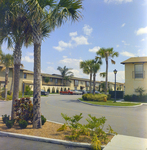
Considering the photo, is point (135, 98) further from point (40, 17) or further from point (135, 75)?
point (40, 17)

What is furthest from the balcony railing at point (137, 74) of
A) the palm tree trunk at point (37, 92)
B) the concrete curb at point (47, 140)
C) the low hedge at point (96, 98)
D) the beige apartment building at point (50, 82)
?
the beige apartment building at point (50, 82)

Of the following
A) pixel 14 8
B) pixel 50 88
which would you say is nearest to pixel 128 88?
pixel 14 8

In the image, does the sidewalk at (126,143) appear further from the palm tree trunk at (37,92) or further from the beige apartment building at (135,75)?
the beige apartment building at (135,75)

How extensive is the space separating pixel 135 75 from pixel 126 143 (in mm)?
22325

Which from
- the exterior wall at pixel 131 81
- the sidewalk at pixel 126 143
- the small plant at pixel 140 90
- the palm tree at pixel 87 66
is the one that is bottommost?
the sidewalk at pixel 126 143

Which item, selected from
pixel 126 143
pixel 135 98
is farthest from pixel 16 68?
pixel 135 98

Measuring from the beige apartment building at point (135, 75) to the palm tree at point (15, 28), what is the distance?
20.9 metres

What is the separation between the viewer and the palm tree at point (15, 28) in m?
7.66

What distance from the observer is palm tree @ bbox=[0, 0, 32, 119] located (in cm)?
766

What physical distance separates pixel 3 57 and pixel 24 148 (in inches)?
961

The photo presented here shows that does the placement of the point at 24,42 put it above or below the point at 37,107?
above

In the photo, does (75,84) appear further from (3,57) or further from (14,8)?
(14,8)

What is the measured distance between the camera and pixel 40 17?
7.63 metres

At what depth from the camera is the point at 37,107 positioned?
729 cm
